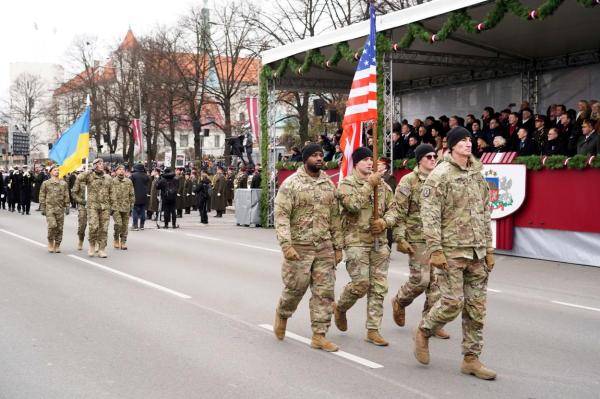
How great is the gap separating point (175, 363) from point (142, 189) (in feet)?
49.3

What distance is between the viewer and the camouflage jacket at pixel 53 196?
15.0 metres

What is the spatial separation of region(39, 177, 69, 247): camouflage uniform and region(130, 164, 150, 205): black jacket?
5.48 meters

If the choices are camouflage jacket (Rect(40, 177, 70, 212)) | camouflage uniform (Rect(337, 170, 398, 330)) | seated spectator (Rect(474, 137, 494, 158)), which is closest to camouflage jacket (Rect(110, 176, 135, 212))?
camouflage jacket (Rect(40, 177, 70, 212))

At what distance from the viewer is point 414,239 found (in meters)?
7.54

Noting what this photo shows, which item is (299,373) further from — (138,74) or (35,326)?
(138,74)

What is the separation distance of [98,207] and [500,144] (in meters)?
8.54

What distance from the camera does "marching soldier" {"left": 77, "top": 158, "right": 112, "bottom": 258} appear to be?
14.2m

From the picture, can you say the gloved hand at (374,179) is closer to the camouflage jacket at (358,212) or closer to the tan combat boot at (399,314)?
the camouflage jacket at (358,212)

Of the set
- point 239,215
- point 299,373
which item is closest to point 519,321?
point 299,373

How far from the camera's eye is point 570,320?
325 inches

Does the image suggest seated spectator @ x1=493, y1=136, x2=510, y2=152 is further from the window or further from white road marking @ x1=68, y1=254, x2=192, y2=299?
the window

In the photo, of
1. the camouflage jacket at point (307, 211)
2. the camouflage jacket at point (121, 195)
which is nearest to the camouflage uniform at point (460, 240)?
the camouflage jacket at point (307, 211)

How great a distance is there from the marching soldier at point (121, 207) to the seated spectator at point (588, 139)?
31.2 feet

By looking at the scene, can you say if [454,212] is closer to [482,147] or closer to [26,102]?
[482,147]
